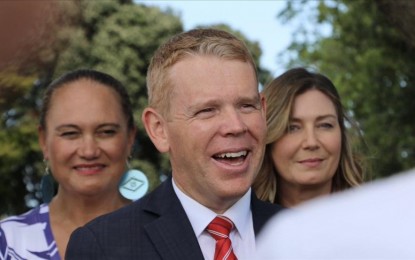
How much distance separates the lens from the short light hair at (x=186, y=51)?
2861mm

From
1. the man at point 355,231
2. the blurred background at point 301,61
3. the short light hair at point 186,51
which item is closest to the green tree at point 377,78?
the blurred background at point 301,61

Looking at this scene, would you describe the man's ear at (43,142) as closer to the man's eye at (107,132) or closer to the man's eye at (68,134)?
the man's eye at (68,134)

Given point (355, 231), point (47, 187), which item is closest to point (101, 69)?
point (47, 187)

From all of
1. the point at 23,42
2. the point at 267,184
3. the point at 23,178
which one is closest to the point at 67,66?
the point at 23,178

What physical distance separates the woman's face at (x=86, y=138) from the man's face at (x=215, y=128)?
133 cm

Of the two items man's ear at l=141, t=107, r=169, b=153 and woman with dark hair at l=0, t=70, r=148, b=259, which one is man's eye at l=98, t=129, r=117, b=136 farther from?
man's ear at l=141, t=107, r=169, b=153

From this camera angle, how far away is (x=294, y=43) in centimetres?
1955

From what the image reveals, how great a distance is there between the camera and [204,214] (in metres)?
2.84

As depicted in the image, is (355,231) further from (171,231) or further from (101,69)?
(101,69)

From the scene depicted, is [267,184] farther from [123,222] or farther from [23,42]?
[23,42]

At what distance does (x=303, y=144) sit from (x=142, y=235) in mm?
1515

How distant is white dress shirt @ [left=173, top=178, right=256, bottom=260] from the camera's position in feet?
9.23

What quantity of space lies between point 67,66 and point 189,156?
13.9 meters

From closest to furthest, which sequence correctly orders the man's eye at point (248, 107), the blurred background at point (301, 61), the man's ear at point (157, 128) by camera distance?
the man's eye at point (248, 107) → the man's ear at point (157, 128) → the blurred background at point (301, 61)
